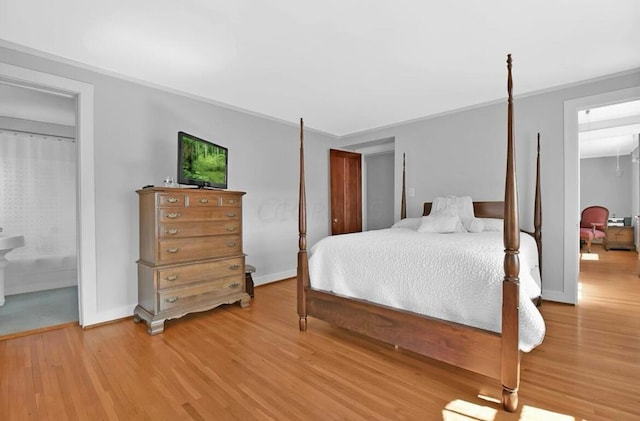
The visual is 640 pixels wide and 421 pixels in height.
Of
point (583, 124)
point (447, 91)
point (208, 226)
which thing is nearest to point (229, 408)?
point (208, 226)

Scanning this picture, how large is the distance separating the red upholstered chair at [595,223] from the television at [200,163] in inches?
297

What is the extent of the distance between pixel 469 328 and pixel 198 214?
2.47 metres

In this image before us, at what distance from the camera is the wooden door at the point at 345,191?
211 inches

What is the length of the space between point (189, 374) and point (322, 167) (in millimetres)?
3858

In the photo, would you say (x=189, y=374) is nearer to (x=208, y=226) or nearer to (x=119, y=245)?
(x=208, y=226)

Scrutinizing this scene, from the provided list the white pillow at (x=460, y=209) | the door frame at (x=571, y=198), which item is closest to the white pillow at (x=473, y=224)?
the white pillow at (x=460, y=209)

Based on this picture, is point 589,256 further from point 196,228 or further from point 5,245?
point 5,245

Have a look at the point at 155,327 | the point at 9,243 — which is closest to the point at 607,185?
the point at 155,327

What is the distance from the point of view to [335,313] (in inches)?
94.9

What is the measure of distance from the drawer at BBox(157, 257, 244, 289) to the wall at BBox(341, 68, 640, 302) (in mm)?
2631

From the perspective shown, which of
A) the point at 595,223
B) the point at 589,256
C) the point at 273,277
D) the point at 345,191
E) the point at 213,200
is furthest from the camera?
the point at 595,223

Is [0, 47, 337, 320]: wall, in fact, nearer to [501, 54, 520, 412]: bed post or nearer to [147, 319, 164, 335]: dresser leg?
[147, 319, 164, 335]: dresser leg

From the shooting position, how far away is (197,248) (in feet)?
9.69

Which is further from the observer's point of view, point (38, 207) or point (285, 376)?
point (38, 207)
